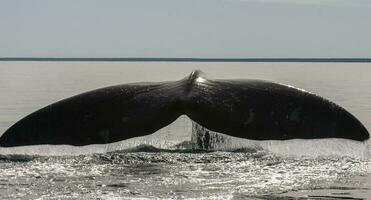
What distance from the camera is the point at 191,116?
31.0ft

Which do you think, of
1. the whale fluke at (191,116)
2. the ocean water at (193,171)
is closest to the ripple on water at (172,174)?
the ocean water at (193,171)

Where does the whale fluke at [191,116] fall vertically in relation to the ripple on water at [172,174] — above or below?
above

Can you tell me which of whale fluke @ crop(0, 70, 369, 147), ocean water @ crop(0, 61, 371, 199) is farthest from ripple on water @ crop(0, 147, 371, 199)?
whale fluke @ crop(0, 70, 369, 147)

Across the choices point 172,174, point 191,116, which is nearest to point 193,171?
point 172,174

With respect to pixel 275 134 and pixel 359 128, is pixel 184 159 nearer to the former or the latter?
pixel 275 134

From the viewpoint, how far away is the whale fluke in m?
9.17

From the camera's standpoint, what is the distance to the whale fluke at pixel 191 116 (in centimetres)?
917

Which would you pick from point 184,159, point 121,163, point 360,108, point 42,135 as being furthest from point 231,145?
point 360,108

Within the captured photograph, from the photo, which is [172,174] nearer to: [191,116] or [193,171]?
[193,171]

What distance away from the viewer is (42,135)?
30.2 feet

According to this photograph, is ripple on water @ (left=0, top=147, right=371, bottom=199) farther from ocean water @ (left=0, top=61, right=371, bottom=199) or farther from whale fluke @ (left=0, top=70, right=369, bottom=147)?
whale fluke @ (left=0, top=70, right=369, bottom=147)

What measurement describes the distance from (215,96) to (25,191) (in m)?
2.52

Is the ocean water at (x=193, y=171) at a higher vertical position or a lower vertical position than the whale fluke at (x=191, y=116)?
lower

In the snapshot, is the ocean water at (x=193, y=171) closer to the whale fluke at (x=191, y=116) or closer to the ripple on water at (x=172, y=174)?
the ripple on water at (x=172, y=174)
